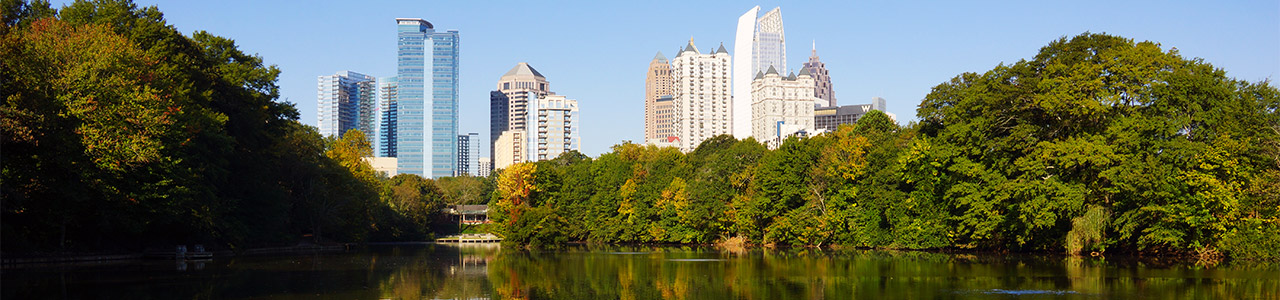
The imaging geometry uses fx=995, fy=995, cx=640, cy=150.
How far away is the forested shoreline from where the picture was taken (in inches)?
1491

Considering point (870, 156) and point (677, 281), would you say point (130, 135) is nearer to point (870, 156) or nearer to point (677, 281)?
point (677, 281)

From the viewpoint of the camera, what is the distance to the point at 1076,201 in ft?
137

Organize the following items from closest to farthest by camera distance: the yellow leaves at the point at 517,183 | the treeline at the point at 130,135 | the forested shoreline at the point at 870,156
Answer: the treeline at the point at 130,135 → the forested shoreline at the point at 870,156 → the yellow leaves at the point at 517,183

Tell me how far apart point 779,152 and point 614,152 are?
129ft

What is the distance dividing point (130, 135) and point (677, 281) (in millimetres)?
23537

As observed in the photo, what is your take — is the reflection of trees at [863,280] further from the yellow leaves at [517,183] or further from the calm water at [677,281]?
the yellow leaves at [517,183]

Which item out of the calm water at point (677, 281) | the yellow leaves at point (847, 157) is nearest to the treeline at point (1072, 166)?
the yellow leaves at point (847, 157)

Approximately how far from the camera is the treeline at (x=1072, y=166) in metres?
39.8

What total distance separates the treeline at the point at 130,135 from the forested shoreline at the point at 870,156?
113 millimetres

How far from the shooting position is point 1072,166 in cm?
4247

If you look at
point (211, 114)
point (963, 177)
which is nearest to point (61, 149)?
point (211, 114)

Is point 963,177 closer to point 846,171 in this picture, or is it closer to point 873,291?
point 846,171

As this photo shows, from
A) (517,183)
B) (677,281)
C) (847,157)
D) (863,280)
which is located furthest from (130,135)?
(517,183)

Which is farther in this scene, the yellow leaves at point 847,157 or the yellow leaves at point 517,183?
the yellow leaves at point 517,183
